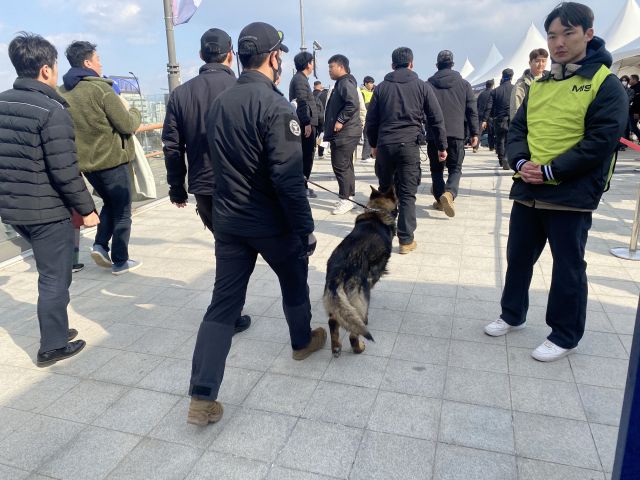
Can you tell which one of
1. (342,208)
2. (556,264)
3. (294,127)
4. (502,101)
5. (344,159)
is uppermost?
(502,101)

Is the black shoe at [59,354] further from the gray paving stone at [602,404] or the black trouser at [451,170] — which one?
the black trouser at [451,170]

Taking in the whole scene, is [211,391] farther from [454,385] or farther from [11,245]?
[11,245]

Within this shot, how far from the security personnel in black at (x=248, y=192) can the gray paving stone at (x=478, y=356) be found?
1286 mm

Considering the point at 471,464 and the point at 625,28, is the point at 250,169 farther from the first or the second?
the point at 625,28

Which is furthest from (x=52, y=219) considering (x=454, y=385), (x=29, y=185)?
(x=454, y=385)

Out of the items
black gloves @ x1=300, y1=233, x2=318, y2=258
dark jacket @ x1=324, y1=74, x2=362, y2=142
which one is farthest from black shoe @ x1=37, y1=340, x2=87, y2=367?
dark jacket @ x1=324, y1=74, x2=362, y2=142

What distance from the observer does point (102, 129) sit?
4336 millimetres

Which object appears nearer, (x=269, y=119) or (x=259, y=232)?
(x=269, y=119)

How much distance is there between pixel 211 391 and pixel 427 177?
8426 millimetres

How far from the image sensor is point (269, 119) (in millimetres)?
2229

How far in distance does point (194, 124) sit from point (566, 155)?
2467 mm

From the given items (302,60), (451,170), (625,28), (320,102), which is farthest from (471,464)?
(625,28)

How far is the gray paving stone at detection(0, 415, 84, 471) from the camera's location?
7.47 ft

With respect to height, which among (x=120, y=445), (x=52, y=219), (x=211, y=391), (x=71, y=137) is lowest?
(x=120, y=445)
